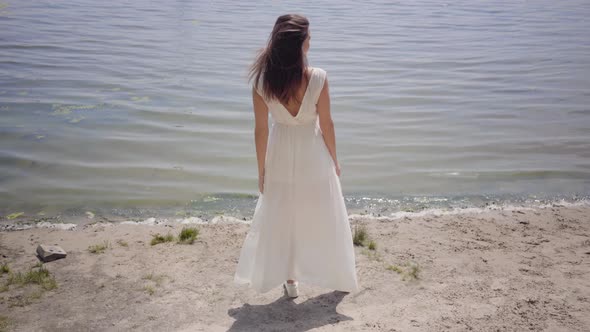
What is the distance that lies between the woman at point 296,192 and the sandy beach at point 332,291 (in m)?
0.25

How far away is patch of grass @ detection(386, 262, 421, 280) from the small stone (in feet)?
8.77

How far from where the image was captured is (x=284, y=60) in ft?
12.5

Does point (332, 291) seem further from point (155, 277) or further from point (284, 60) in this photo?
point (284, 60)

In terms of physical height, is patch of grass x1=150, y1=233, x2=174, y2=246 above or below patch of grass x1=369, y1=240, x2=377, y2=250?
above

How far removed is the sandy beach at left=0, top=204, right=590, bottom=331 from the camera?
406 cm

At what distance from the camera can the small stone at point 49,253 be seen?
498 centimetres

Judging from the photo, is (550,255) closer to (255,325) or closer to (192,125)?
(255,325)

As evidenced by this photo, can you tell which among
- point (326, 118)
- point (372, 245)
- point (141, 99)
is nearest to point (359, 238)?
point (372, 245)

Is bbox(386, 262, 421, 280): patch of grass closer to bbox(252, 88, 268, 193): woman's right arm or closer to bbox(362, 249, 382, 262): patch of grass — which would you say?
bbox(362, 249, 382, 262): patch of grass

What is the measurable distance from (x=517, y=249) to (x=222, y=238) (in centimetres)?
255

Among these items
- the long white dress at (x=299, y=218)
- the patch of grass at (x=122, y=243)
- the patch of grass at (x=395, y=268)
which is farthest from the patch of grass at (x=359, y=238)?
the patch of grass at (x=122, y=243)

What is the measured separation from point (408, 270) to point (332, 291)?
0.68 meters

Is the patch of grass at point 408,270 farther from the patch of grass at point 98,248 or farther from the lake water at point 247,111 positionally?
the patch of grass at point 98,248

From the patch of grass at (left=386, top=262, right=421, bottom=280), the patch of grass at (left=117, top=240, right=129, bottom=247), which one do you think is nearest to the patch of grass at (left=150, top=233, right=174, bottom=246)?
the patch of grass at (left=117, top=240, right=129, bottom=247)
